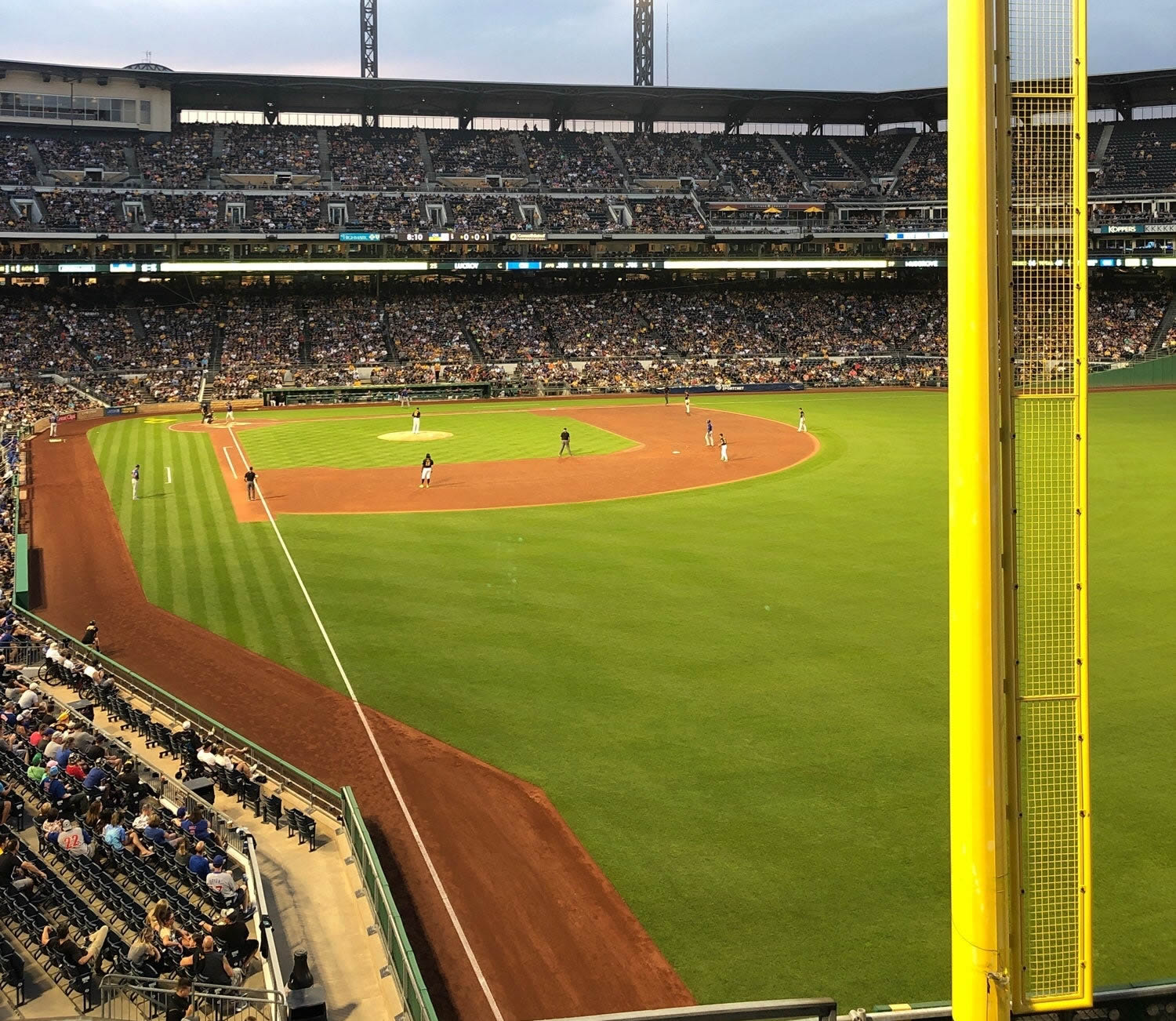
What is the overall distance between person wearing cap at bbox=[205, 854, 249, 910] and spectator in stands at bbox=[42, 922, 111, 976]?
1177mm

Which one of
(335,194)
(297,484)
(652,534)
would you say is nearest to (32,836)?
(652,534)

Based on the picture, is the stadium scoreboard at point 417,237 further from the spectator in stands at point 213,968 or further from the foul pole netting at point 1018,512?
the foul pole netting at point 1018,512

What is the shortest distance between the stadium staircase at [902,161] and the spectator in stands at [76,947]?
90091 mm

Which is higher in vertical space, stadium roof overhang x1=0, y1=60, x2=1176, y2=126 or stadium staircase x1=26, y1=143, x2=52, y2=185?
stadium roof overhang x1=0, y1=60, x2=1176, y2=126

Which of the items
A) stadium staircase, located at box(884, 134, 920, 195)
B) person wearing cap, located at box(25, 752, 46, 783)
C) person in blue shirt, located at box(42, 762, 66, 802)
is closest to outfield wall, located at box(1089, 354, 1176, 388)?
stadium staircase, located at box(884, 134, 920, 195)

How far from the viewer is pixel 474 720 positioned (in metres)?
17.5

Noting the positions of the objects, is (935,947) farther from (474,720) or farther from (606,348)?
(606,348)

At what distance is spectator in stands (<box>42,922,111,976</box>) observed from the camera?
1019 centimetres

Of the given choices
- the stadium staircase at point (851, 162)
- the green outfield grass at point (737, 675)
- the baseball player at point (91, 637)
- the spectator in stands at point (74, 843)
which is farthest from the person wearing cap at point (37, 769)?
the stadium staircase at point (851, 162)

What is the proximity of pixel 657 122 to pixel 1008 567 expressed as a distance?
327 ft

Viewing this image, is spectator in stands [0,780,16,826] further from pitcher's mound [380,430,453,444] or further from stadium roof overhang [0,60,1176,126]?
stadium roof overhang [0,60,1176,126]

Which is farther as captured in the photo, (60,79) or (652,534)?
(60,79)

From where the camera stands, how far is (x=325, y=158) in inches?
3342

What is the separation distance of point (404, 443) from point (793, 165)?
57.9 meters
